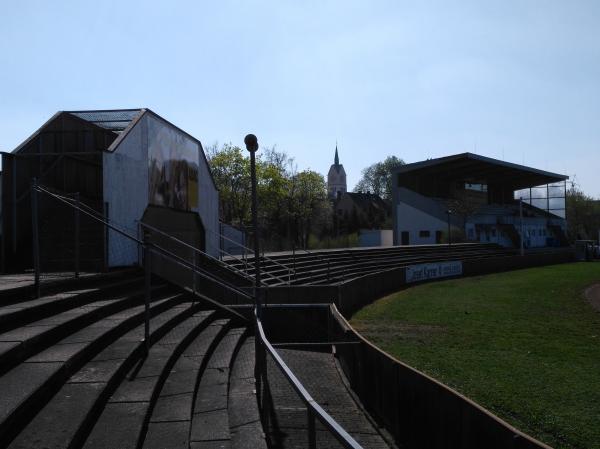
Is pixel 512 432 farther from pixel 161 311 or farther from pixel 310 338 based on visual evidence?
pixel 310 338

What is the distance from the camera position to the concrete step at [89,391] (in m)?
4.10

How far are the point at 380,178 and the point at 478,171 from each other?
45.9m

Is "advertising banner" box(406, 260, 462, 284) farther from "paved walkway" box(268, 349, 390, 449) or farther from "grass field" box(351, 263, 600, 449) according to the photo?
"paved walkway" box(268, 349, 390, 449)

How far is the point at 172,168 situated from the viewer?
53.4 ft

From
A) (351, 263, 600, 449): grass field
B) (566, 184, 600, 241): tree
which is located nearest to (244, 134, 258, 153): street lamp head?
(351, 263, 600, 449): grass field

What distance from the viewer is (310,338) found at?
1152 centimetres

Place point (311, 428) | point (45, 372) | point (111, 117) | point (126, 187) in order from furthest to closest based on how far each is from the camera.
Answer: point (111, 117) → point (126, 187) → point (45, 372) → point (311, 428)

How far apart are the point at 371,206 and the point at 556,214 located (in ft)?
102

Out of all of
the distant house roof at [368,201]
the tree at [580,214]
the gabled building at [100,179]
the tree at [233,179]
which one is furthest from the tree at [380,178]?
the gabled building at [100,179]

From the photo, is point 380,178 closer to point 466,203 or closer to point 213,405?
point 466,203

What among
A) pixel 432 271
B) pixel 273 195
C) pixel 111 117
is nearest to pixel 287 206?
pixel 273 195

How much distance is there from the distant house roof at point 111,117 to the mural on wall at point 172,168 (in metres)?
0.75

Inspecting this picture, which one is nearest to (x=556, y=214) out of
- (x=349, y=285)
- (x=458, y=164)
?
(x=458, y=164)

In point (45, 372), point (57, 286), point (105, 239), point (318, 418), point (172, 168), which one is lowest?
point (45, 372)
